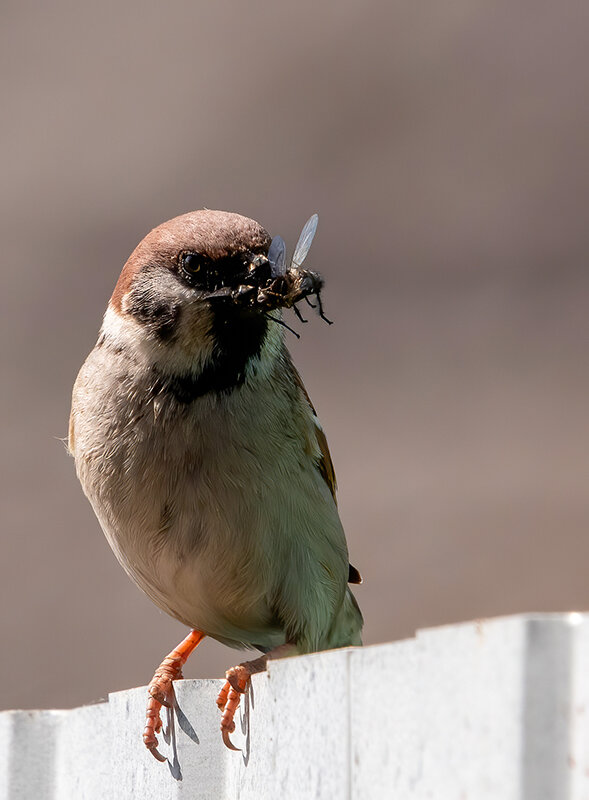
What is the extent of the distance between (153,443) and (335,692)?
3.41 feet

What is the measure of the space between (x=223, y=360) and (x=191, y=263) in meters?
0.17

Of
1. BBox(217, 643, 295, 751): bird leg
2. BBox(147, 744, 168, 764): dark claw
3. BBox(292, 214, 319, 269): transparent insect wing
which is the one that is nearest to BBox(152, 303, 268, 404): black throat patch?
BBox(292, 214, 319, 269): transparent insect wing

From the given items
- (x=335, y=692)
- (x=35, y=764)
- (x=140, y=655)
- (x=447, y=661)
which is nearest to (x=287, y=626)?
(x=35, y=764)

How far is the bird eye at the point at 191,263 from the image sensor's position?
6.38ft

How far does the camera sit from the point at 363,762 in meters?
0.87

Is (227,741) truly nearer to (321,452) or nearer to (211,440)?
(211,440)

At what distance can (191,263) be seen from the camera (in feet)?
6.40

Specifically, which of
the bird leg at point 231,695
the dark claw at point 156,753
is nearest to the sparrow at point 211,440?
the bird leg at point 231,695

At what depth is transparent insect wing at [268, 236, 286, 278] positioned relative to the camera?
1.88 m

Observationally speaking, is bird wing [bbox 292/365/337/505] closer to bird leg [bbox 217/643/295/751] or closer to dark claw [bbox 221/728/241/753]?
bird leg [bbox 217/643/295/751]

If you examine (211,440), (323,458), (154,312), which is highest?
(154,312)

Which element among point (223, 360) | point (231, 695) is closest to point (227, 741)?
point (231, 695)

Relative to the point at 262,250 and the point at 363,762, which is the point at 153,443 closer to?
the point at 262,250

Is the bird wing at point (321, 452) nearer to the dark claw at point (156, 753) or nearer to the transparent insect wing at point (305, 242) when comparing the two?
the transparent insect wing at point (305, 242)
